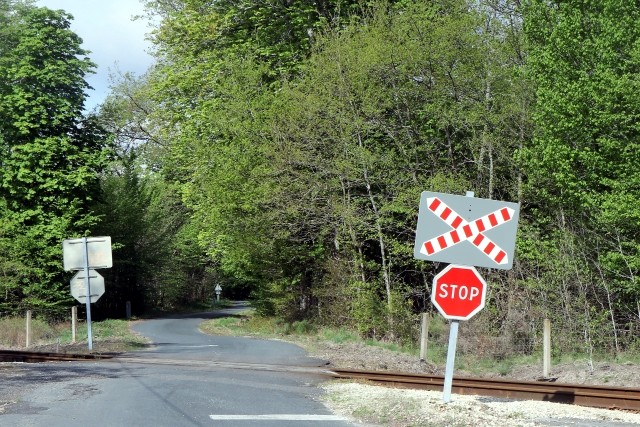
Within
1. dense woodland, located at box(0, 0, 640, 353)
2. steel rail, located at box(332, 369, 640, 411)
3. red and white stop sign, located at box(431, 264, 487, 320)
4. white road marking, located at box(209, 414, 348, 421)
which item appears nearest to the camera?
red and white stop sign, located at box(431, 264, 487, 320)

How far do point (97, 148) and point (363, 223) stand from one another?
73.3ft

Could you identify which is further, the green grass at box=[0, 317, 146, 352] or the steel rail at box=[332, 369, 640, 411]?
the green grass at box=[0, 317, 146, 352]

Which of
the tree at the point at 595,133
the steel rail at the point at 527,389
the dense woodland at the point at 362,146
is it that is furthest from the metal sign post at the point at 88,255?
the tree at the point at 595,133

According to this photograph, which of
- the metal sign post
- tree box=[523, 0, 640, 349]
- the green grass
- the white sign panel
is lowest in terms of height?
the green grass

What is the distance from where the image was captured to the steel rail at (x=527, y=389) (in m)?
12.9

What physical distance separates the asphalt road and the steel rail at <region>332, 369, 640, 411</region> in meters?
1.52

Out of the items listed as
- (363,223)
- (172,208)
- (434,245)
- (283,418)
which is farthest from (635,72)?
(172,208)

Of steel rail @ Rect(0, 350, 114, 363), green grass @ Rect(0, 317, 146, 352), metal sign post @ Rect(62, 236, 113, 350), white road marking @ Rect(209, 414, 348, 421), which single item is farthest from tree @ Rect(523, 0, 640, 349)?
green grass @ Rect(0, 317, 146, 352)

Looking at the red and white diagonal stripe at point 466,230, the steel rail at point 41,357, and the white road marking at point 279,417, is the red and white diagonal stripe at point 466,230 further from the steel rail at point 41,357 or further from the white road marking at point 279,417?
Answer: the steel rail at point 41,357

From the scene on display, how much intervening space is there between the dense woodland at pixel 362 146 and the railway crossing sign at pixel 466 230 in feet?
34.7

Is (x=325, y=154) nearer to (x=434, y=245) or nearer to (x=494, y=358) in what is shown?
(x=494, y=358)

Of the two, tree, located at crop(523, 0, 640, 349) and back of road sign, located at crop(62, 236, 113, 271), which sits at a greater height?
tree, located at crop(523, 0, 640, 349)

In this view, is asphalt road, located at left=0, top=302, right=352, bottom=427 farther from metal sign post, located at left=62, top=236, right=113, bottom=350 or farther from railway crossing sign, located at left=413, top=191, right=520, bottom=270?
metal sign post, located at left=62, top=236, right=113, bottom=350

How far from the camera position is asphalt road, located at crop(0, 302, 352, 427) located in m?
10.6
